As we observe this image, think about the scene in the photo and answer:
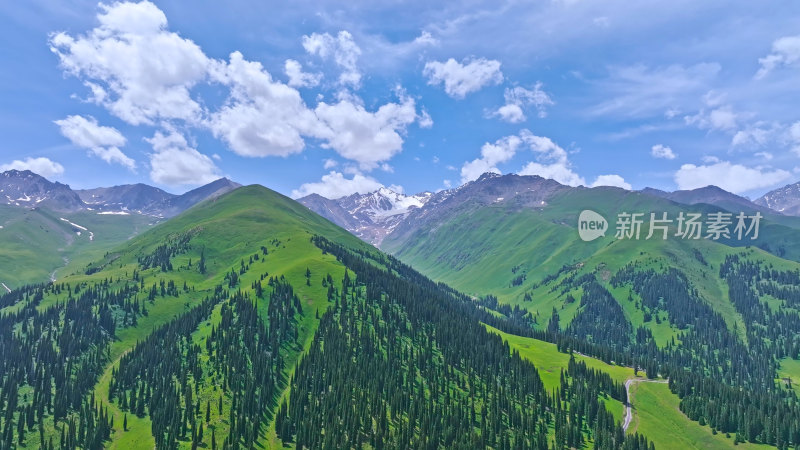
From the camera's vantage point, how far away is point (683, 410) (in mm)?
193500

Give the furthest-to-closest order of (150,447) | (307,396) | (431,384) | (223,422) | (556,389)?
(556,389), (431,384), (307,396), (223,422), (150,447)

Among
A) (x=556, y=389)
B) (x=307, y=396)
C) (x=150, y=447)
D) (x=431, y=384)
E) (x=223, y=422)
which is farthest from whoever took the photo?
(x=556, y=389)

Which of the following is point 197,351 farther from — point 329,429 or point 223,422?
point 329,429

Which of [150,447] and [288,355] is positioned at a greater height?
[288,355]

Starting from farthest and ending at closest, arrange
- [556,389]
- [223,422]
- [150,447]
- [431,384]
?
[556,389] → [431,384] → [223,422] → [150,447]

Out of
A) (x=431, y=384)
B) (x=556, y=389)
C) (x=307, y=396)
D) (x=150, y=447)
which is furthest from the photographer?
(x=556, y=389)

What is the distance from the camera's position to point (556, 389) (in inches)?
7756

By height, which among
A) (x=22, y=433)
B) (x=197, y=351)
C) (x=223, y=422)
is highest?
(x=197, y=351)

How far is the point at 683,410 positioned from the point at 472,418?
96.3m

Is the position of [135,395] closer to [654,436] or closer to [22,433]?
[22,433]

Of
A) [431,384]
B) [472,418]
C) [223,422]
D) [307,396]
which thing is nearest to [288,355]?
[307,396]

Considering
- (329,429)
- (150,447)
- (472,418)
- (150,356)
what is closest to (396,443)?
(329,429)

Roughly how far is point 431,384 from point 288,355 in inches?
2436

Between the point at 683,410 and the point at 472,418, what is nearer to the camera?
the point at 472,418
